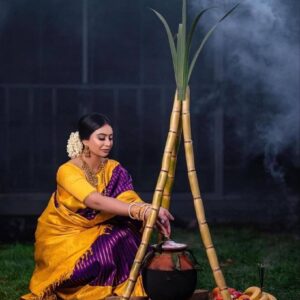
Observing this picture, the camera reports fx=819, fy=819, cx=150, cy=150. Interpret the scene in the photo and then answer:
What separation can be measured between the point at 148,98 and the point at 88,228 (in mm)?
3354

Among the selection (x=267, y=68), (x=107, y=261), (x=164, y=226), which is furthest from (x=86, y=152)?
(x=267, y=68)

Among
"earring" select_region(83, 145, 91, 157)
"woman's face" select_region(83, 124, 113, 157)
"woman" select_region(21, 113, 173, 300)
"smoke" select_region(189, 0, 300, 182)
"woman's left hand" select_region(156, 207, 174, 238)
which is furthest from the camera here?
"smoke" select_region(189, 0, 300, 182)

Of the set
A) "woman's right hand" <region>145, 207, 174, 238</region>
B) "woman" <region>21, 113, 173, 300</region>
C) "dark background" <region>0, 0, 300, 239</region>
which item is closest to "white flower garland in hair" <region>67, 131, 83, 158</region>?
"woman" <region>21, 113, 173, 300</region>

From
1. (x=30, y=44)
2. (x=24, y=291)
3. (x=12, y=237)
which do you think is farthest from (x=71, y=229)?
(x=30, y=44)

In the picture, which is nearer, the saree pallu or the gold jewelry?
the saree pallu

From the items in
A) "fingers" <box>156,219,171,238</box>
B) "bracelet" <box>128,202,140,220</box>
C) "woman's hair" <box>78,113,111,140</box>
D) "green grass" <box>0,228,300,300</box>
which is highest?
"woman's hair" <box>78,113,111,140</box>

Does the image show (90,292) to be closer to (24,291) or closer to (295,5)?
(24,291)

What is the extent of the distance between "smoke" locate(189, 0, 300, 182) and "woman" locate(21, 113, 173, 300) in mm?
3063

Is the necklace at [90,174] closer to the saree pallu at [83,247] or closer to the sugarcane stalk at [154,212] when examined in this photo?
the saree pallu at [83,247]

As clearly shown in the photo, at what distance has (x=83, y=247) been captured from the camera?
A: 4633 mm

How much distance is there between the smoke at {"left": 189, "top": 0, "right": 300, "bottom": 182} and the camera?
765cm

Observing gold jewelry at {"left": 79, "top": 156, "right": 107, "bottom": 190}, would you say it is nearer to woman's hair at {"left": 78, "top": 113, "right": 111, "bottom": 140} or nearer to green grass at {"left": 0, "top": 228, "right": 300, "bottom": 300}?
woman's hair at {"left": 78, "top": 113, "right": 111, "bottom": 140}

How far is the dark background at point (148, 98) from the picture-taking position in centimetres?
773

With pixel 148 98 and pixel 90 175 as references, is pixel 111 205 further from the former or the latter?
pixel 148 98
